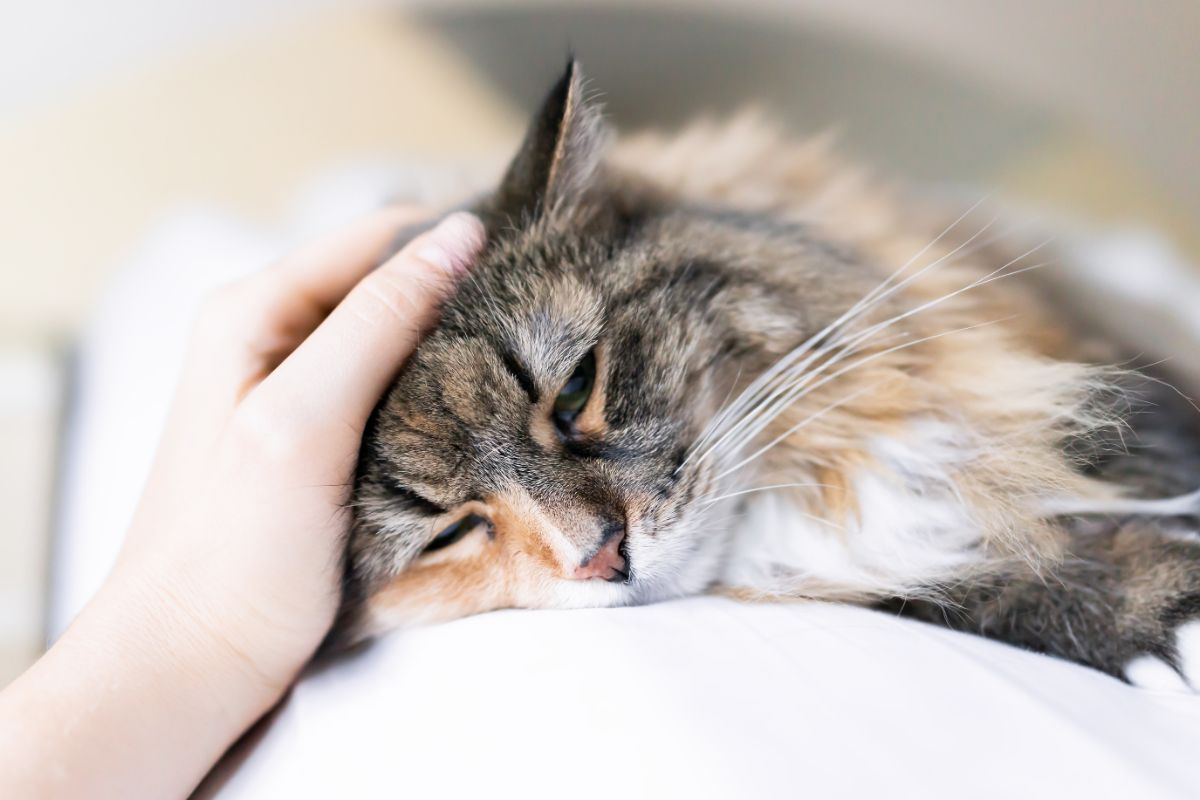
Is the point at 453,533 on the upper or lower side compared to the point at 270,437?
lower

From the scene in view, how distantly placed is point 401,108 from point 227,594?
1809 mm

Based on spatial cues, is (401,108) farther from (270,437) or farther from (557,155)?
(270,437)

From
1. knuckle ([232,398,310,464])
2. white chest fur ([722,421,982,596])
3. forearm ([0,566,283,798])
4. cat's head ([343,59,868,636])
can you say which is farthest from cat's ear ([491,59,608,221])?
forearm ([0,566,283,798])

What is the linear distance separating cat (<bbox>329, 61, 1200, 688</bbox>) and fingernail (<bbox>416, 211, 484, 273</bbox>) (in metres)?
0.03

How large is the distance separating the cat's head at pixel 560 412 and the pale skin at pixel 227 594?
69 millimetres

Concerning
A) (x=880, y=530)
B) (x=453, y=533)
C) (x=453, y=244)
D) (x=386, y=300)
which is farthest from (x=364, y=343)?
(x=880, y=530)

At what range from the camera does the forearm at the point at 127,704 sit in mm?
816

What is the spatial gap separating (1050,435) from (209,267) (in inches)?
75.4

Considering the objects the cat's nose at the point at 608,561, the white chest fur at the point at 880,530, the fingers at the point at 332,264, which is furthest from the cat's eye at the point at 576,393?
the fingers at the point at 332,264

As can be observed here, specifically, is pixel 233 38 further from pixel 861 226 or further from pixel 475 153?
pixel 861 226

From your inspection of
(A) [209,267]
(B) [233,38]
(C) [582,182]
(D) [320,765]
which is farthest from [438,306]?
(B) [233,38]

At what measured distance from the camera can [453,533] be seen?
1.07m

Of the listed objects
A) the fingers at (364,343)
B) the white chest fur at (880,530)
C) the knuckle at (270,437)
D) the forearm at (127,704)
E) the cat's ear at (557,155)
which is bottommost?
the forearm at (127,704)

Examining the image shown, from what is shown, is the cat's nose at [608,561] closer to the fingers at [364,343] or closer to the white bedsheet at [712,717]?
the white bedsheet at [712,717]
